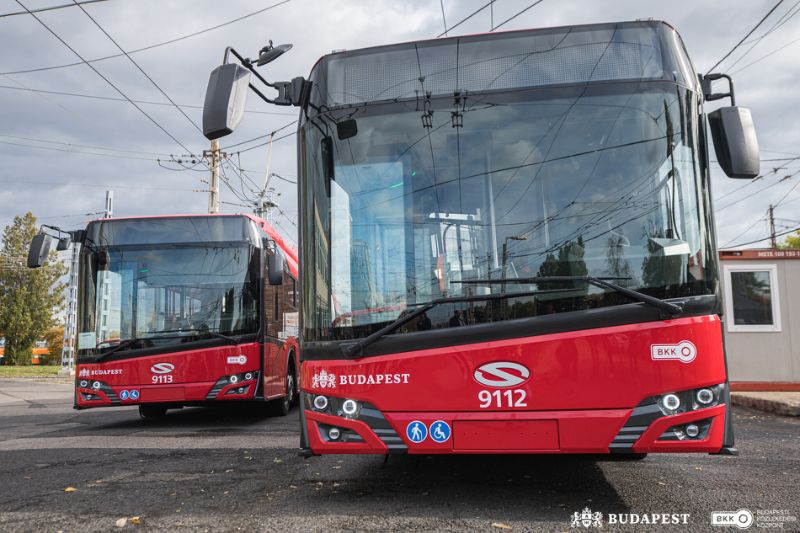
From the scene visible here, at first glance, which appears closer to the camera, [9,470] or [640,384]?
[640,384]

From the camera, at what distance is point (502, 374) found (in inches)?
149

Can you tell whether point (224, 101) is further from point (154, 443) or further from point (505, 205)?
point (154, 443)

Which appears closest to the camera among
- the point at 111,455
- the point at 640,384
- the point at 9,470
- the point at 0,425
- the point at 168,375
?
the point at 640,384

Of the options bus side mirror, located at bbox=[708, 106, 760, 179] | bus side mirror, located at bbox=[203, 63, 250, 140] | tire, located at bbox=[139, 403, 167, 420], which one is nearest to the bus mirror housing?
bus side mirror, located at bbox=[708, 106, 760, 179]

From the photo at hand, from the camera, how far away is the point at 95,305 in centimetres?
851

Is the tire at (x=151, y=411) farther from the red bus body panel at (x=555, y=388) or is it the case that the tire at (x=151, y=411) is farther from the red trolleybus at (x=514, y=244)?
the red bus body panel at (x=555, y=388)

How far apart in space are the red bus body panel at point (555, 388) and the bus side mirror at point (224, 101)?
1.80 m

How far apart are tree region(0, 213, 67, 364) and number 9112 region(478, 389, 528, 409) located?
55301 millimetres

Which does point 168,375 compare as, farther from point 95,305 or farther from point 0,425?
point 0,425

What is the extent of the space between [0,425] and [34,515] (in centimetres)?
644

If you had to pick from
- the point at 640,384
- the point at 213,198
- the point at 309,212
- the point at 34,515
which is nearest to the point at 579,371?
the point at 640,384

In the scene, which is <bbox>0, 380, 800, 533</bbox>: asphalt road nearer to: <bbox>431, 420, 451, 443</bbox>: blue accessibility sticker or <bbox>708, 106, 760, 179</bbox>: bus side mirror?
<bbox>431, 420, 451, 443</bbox>: blue accessibility sticker

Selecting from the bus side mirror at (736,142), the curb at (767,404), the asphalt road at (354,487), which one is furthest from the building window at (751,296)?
the bus side mirror at (736,142)

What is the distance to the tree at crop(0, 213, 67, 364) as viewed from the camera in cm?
5191
